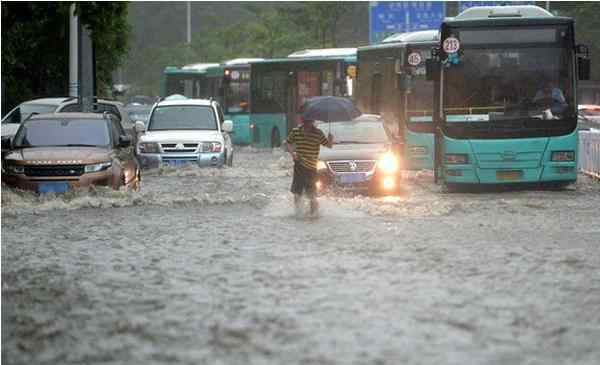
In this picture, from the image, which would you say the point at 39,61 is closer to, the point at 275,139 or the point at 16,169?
the point at 275,139

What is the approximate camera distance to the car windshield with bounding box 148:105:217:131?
1265 inches

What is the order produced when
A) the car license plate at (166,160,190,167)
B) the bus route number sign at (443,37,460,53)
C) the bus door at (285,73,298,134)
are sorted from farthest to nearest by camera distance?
the bus door at (285,73,298,134) → the car license plate at (166,160,190,167) → the bus route number sign at (443,37,460,53)

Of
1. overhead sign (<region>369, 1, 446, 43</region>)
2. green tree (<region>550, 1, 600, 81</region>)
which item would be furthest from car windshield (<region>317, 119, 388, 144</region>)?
green tree (<region>550, 1, 600, 81</region>)

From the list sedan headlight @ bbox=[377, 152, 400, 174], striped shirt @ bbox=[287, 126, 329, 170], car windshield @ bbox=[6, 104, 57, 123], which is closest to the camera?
striped shirt @ bbox=[287, 126, 329, 170]

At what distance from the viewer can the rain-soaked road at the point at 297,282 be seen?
9.03 meters

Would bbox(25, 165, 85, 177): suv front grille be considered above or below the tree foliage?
below

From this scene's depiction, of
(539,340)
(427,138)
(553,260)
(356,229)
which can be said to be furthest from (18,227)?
(427,138)

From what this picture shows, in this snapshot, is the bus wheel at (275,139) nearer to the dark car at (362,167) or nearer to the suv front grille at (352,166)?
the dark car at (362,167)

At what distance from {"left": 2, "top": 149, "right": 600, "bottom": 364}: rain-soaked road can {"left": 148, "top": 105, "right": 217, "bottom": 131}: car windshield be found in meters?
9.13

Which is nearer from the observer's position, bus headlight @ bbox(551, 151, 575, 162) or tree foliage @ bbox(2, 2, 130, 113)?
bus headlight @ bbox(551, 151, 575, 162)

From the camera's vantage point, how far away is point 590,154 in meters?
30.7

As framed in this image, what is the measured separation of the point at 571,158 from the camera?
2512 centimetres

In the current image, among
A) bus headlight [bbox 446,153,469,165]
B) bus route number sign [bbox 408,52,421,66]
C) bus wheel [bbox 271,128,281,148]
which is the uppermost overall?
bus route number sign [bbox 408,52,421,66]

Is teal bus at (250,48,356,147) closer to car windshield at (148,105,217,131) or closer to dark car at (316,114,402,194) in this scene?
car windshield at (148,105,217,131)
